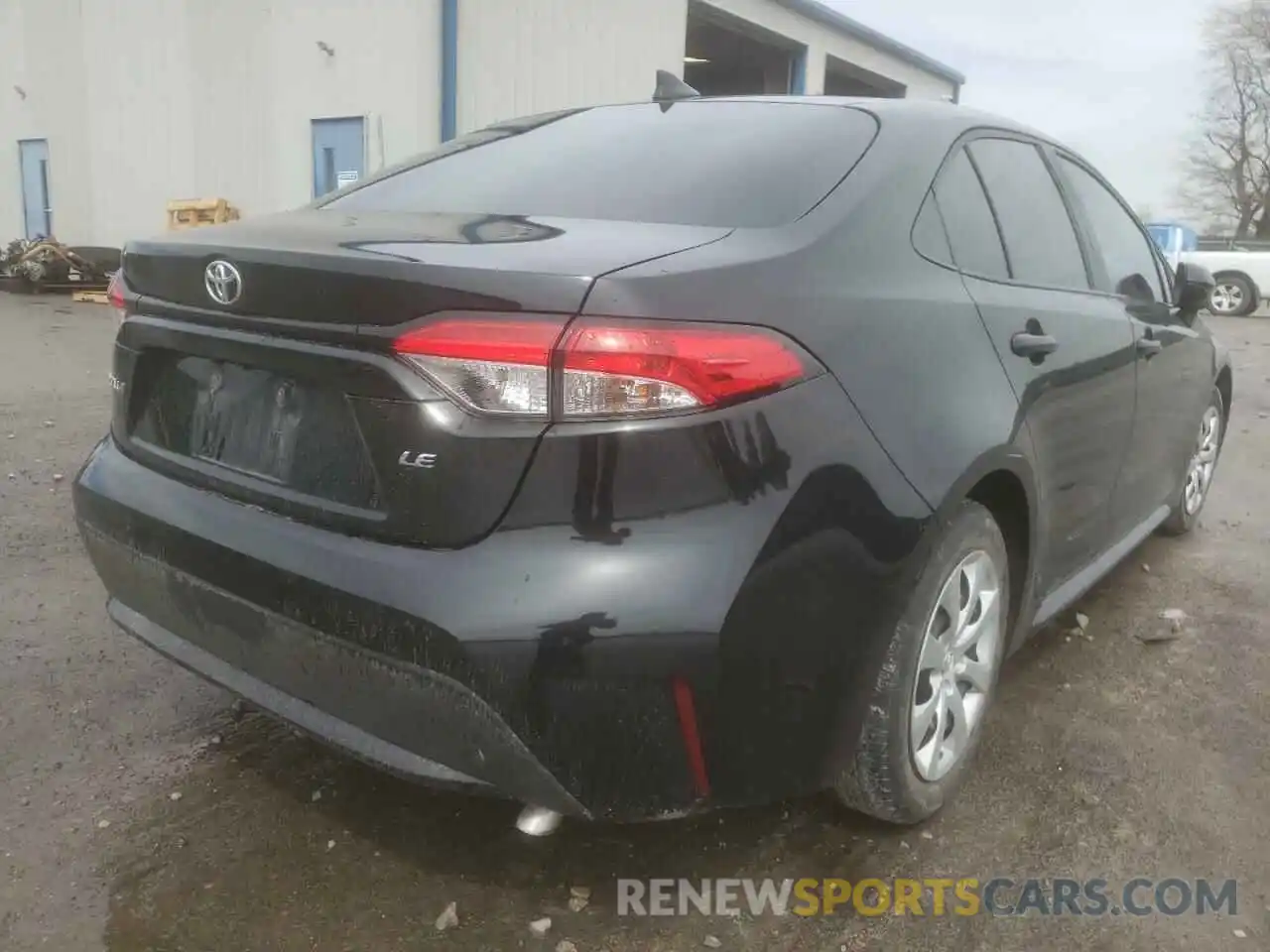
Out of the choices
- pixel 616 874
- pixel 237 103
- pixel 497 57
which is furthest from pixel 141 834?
pixel 237 103

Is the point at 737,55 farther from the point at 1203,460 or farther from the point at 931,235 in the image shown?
the point at 931,235

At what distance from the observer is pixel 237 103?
46.6 feet

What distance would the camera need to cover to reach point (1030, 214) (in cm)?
280

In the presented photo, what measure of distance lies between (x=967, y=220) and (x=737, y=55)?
18628mm

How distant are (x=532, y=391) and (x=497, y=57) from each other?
1204cm

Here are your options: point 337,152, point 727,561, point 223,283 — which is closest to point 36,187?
point 337,152

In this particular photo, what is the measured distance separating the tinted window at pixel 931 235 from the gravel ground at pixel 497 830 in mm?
1237

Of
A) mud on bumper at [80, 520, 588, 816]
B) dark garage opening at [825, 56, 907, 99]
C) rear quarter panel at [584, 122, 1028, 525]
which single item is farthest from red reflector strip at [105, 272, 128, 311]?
dark garage opening at [825, 56, 907, 99]

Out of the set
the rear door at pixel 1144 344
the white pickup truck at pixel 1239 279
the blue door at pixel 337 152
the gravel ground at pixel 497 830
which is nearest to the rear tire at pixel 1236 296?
the white pickup truck at pixel 1239 279

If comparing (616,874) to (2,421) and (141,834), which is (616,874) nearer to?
(141,834)

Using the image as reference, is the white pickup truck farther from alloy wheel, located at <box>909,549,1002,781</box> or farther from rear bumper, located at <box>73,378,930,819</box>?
rear bumper, located at <box>73,378,930,819</box>

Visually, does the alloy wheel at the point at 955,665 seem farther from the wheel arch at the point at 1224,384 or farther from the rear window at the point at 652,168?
the wheel arch at the point at 1224,384

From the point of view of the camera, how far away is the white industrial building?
1241cm

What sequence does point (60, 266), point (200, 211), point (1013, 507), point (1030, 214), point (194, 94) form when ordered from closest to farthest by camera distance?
point (1013, 507), point (1030, 214), point (200, 211), point (194, 94), point (60, 266)
